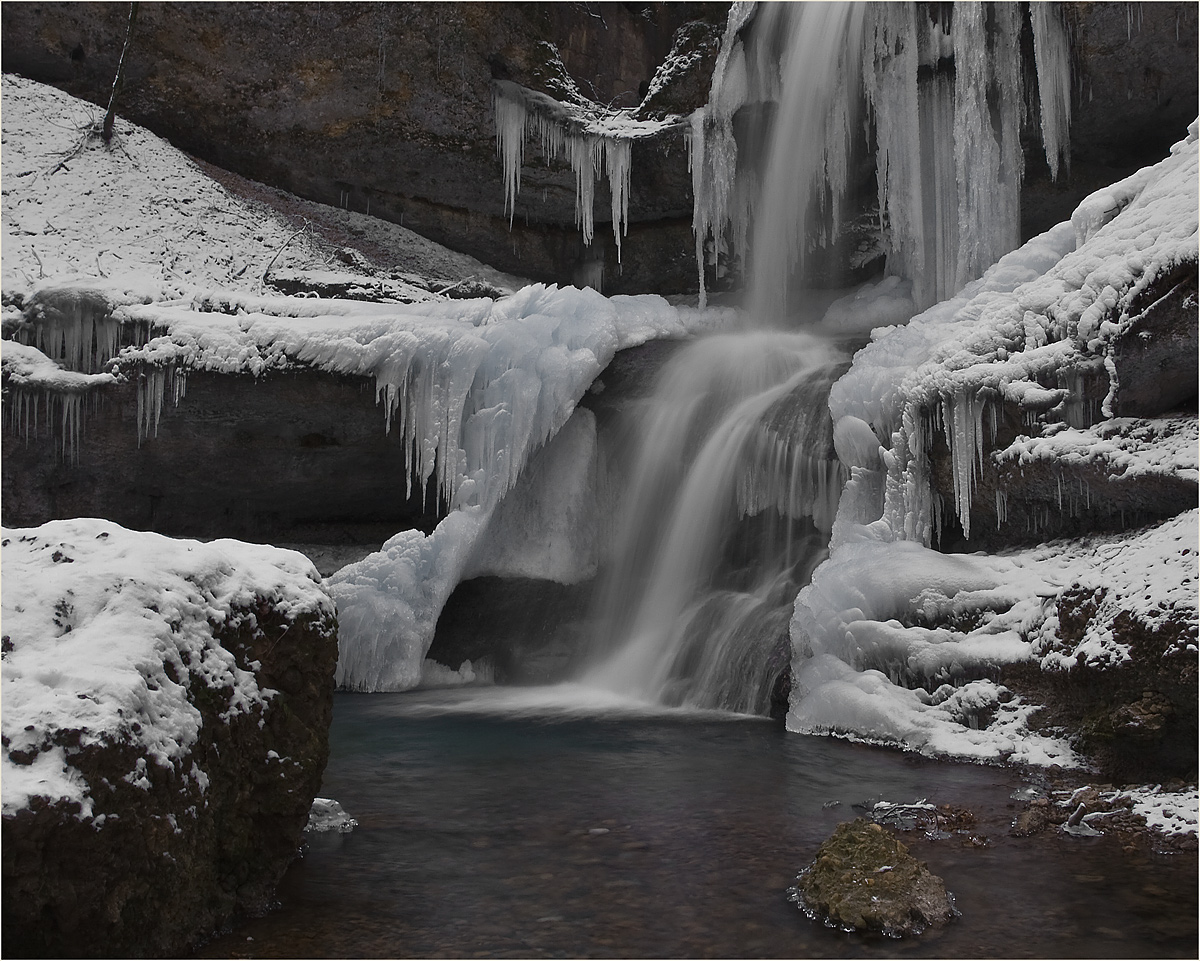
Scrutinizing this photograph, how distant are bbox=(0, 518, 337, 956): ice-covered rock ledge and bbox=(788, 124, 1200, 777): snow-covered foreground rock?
4387mm

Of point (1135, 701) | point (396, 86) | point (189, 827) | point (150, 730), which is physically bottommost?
point (189, 827)

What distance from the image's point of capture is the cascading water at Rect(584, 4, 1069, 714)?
9.91m

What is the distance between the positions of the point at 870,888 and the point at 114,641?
2.85m

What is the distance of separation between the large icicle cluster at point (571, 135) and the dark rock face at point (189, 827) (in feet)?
38.3

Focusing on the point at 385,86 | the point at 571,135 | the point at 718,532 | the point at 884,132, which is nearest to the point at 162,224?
the point at 385,86

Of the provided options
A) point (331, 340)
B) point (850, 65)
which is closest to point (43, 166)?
point (331, 340)

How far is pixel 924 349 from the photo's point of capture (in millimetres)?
8703

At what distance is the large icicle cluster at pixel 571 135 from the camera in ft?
48.9

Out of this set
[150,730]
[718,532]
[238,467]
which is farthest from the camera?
[238,467]

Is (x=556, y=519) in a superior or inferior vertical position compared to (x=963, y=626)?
superior

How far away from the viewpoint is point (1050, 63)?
464 inches

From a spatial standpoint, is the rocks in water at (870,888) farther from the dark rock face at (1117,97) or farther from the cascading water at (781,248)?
the dark rock face at (1117,97)

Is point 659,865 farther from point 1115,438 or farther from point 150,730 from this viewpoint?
point 1115,438

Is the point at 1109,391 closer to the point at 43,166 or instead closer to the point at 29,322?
the point at 29,322
